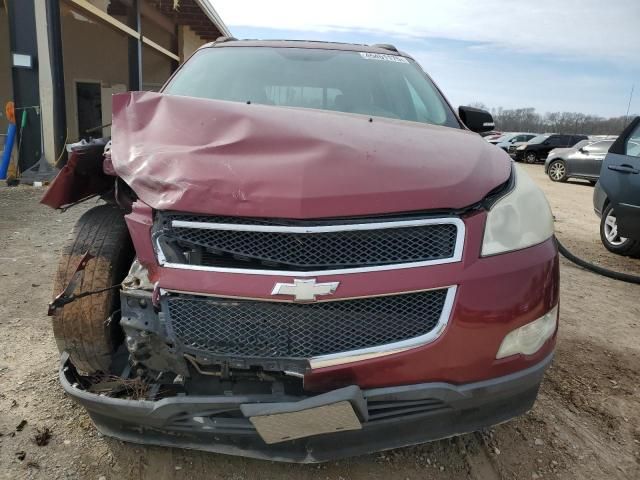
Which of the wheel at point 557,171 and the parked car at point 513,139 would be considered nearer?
the wheel at point 557,171

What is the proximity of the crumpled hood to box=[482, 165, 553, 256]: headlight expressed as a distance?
0.09 m

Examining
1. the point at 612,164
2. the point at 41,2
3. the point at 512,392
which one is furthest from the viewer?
the point at 41,2

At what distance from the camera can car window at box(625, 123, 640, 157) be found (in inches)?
229

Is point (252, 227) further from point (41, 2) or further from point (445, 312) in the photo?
point (41, 2)

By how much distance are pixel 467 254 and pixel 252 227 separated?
75cm

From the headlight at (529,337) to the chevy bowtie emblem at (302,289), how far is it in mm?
714

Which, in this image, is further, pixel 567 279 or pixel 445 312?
pixel 567 279

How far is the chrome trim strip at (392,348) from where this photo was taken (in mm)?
1789

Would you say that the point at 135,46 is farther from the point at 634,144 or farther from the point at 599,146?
the point at 599,146

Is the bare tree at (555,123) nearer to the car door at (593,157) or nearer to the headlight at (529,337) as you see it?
the car door at (593,157)

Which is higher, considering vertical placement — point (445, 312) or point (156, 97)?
point (156, 97)

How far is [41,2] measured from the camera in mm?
9000

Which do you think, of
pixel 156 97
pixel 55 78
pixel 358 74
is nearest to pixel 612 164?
pixel 358 74

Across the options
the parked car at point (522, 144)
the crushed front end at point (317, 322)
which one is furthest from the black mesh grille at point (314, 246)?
the parked car at point (522, 144)
